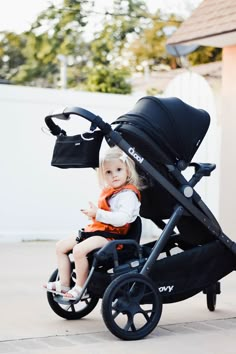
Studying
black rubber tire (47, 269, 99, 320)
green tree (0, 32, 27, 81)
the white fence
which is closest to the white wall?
the white fence

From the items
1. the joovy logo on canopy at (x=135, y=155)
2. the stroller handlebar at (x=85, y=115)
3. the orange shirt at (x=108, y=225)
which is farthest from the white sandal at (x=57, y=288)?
the stroller handlebar at (x=85, y=115)

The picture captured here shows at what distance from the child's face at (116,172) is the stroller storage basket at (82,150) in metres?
0.22

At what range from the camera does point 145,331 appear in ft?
20.0

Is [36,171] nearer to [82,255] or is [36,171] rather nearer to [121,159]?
[121,159]

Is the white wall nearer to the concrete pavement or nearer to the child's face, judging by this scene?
the concrete pavement

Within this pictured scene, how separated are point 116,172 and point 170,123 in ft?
1.80

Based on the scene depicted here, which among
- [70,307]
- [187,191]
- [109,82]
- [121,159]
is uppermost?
[109,82]

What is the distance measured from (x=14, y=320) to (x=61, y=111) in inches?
67.2

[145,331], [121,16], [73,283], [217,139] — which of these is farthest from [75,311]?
[121,16]

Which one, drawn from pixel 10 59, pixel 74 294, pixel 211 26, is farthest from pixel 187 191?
pixel 10 59

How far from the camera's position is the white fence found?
40.8 feet

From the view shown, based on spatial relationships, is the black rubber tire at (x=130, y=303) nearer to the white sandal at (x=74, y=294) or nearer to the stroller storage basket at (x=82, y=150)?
the white sandal at (x=74, y=294)

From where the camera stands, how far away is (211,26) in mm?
10961

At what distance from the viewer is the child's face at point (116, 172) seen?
6.39 m
